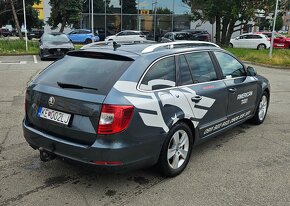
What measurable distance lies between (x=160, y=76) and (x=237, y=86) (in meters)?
1.73

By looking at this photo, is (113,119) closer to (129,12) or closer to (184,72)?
(184,72)

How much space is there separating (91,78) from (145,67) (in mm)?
591

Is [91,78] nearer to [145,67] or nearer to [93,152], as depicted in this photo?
[145,67]

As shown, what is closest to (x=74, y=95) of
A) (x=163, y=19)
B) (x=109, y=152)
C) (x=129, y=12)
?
(x=109, y=152)

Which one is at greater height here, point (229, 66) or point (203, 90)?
point (229, 66)

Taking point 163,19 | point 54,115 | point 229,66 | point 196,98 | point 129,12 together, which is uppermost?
point 129,12

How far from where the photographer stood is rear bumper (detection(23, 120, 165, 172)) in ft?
10.7

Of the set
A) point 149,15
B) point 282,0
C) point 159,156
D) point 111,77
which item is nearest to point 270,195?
point 159,156

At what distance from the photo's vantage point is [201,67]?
4500mm

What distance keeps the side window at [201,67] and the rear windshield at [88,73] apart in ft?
3.35

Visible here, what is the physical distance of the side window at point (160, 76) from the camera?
11.9 ft

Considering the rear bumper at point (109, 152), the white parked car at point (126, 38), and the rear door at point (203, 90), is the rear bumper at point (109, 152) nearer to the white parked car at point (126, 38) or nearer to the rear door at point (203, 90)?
the rear door at point (203, 90)

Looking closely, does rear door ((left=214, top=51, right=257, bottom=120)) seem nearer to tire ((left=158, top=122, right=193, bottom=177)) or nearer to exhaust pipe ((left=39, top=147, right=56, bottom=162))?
tire ((left=158, top=122, right=193, bottom=177))

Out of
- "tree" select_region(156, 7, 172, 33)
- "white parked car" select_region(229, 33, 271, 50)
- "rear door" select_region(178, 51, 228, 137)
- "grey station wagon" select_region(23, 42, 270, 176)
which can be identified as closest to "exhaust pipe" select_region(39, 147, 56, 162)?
"grey station wagon" select_region(23, 42, 270, 176)
